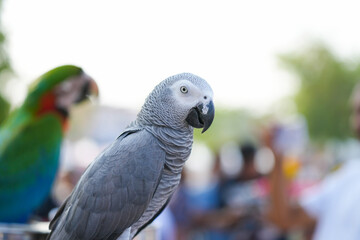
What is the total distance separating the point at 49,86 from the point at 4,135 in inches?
8.0

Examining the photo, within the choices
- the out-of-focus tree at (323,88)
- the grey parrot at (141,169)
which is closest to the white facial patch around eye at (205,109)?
the grey parrot at (141,169)

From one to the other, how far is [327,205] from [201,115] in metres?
1.40

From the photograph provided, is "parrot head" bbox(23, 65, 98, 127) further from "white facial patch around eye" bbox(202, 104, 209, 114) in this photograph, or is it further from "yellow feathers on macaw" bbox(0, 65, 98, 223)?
"white facial patch around eye" bbox(202, 104, 209, 114)

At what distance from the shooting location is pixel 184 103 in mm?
713

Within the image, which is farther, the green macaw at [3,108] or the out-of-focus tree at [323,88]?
the out-of-focus tree at [323,88]

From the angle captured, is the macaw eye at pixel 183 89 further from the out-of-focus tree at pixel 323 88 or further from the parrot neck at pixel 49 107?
the out-of-focus tree at pixel 323 88

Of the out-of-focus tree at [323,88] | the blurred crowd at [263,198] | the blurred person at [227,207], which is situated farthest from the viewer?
the out-of-focus tree at [323,88]

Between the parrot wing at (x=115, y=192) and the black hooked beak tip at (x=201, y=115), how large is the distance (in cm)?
7

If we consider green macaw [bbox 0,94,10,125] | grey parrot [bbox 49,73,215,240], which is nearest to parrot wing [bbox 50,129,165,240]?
grey parrot [bbox 49,73,215,240]

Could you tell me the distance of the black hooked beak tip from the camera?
0.72 meters

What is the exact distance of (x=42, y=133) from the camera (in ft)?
4.05

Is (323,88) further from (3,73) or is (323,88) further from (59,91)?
(59,91)

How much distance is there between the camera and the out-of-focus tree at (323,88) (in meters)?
15.4

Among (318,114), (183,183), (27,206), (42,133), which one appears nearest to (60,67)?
(42,133)
